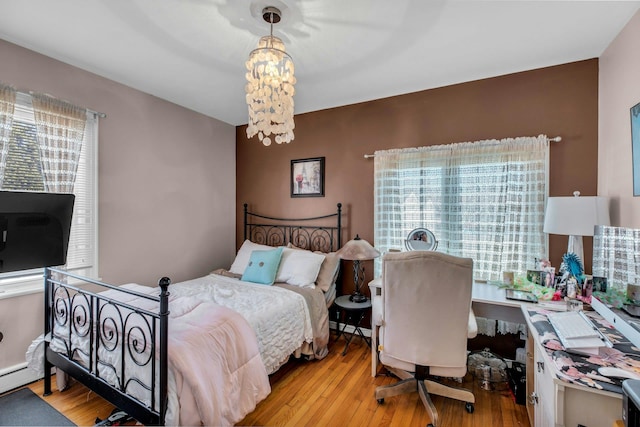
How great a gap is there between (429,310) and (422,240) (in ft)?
3.39

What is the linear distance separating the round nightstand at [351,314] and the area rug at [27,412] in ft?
6.93

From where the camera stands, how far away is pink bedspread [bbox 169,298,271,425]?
4.84 ft

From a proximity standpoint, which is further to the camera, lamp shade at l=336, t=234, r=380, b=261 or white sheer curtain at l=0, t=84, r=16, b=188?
lamp shade at l=336, t=234, r=380, b=261

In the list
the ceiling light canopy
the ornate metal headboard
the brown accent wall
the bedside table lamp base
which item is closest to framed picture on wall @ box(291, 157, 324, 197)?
the brown accent wall

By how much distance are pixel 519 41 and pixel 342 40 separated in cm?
129

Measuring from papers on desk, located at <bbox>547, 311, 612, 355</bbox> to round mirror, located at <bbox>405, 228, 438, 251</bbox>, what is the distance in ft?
3.89

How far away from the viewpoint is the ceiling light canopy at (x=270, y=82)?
1.70 metres

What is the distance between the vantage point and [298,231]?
142 inches

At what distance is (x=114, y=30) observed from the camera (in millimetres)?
1998

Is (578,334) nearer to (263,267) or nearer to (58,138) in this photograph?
(263,267)

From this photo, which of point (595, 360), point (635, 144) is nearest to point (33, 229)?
point (595, 360)

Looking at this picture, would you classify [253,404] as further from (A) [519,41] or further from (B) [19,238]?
(A) [519,41]

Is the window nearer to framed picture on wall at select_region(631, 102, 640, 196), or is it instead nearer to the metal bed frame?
the metal bed frame

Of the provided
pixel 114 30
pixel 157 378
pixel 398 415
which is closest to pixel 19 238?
pixel 157 378
